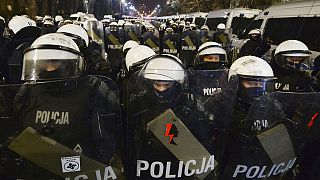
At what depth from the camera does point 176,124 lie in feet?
6.56

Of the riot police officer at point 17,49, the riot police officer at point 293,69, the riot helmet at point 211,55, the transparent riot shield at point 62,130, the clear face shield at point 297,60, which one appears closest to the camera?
the transparent riot shield at point 62,130

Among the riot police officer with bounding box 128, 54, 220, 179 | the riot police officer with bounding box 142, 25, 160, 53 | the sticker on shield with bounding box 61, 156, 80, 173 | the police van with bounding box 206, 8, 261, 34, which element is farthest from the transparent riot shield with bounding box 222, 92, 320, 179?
the police van with bounding box 206, 8, 261, 34

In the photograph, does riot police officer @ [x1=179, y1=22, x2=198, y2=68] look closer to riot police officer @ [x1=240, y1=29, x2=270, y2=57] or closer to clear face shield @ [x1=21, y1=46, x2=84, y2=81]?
riot police officer @ [x1=240, y1=29, x2=270, y2=57]

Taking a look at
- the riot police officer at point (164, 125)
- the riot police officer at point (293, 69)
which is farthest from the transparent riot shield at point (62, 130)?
the riot police officer at point (293, 69)

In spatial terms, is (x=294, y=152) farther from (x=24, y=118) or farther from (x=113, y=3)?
(x=113, y=3)

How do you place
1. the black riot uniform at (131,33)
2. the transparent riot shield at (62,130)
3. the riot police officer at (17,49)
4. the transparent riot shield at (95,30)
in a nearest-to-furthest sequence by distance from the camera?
the transparent riot shield at (62,130) < the riot police officer at (17,49) < the transparent riot shield at (95,30) < the black riot uniform at (131,33)

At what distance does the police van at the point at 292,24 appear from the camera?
20.4ft

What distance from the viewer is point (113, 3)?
132 feet

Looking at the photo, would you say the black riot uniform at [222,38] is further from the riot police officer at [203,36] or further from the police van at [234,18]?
the police van at [234,18]

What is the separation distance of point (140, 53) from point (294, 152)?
2.51 meters

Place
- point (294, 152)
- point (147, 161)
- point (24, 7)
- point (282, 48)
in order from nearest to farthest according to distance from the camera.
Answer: point (147, 161)
point (294, 152)
point (282, 48)
point (24, 7)

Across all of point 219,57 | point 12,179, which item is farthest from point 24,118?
point 219,57

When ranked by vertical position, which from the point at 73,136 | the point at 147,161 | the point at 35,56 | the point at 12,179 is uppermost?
the point at 35,56

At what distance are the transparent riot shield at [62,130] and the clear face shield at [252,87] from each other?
4.56 feet
